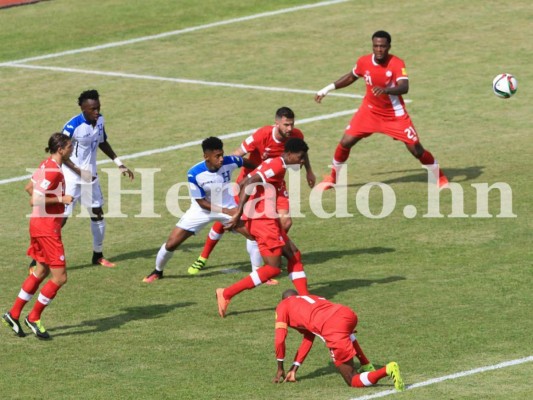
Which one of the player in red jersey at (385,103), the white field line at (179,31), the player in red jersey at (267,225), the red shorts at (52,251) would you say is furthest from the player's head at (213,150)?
the white field line at (179,31)

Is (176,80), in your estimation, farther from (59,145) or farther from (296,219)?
(59,145)

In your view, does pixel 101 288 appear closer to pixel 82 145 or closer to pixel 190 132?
pixel 82 145

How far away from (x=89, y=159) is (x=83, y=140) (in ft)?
1.33

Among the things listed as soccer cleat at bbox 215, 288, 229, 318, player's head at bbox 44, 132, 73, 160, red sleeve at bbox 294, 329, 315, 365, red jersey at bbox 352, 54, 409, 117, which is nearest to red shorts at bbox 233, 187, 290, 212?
soccer cleat at bbox 215, 288, 229, 318

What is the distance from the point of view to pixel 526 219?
21688mm

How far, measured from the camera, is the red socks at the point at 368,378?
14383 millimetres

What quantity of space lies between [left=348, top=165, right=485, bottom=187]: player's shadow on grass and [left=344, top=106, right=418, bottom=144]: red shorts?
1.03 meters

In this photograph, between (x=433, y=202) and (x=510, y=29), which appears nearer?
(x=433, y=202)

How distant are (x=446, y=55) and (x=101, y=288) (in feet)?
50.5

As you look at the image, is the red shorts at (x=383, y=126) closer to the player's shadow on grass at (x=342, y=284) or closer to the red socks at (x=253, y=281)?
the player's shadow on grass at (x=342, y=284)

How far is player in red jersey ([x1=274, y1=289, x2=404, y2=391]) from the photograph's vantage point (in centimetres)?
Answer: 1453

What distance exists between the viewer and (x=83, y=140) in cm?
2075

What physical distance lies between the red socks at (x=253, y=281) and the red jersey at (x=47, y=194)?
240 cm

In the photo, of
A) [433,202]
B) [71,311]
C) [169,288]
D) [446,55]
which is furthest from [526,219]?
[446,55]
